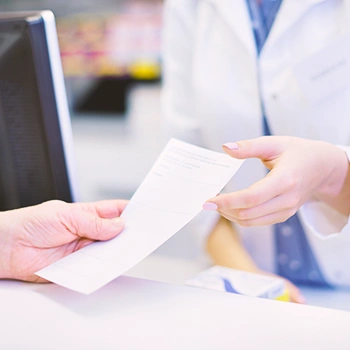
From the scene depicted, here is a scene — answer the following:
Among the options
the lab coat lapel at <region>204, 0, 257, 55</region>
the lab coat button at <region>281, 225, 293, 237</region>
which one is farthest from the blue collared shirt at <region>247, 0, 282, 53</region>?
the lab coat button at <region>281, 225, 293, 237</region>

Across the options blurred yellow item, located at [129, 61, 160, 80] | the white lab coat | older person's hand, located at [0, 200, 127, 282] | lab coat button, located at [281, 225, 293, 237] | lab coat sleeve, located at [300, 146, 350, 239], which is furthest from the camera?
blurred yellow item, located at [129, 61, 160, 80]

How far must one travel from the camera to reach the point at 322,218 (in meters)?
0.86

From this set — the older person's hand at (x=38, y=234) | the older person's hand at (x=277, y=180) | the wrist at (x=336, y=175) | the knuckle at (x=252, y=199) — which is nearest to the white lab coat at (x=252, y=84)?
the wrist at (x=336, y=175)

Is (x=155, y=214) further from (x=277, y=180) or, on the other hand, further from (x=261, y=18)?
(x=261, y=18)

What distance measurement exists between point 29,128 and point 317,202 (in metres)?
0.47

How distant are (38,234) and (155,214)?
0.17m

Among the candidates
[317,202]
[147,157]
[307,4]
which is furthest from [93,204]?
[147,157]

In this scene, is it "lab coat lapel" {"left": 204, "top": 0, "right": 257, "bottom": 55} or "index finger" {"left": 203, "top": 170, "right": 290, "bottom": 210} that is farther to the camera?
"lab coat lapel" {"left": 204, "top": 0, "right": 257, "bottom": 55}

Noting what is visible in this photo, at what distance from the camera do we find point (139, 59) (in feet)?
9.32

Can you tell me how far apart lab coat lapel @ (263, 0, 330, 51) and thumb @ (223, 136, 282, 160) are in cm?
43

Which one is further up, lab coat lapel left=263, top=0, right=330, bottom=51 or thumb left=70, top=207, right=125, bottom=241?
lab coat lapel left=263, top=0, right=330, bottom=51

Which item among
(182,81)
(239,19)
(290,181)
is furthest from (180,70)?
(290,181)

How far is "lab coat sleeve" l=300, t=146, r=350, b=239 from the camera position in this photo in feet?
2.80

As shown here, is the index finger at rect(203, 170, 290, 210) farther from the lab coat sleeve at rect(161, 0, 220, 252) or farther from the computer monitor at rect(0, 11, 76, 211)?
the lab coat sleeve at rect(161, 0, 220, 252)
